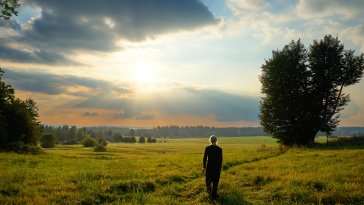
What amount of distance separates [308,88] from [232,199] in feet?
126

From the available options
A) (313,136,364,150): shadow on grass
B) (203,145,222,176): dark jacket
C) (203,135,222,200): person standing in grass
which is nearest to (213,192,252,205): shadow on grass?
(203,135,222,200): person standing in grass

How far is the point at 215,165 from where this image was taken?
17031 millimetres

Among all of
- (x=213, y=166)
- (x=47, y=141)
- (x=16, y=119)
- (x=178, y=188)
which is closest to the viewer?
(x=213, y=166)

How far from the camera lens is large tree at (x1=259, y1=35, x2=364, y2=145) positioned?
49.3 m

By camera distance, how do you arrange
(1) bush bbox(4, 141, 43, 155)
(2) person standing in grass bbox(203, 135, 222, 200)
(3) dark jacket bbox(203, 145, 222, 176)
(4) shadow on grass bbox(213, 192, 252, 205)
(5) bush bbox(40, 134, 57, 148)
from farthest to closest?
(5) bush bbox(40, 134, 57, 148)
(1) bush bbox(4, 141, 43, 155)
(3) dark jacket bbox(203, 145, 222, 176)
(2) person standing in grass bbox(203, 135, 222, 200)
(4) shadow on grass bbox(213, 192, 252, 205)

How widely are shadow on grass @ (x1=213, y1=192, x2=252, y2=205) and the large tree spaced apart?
3447cm

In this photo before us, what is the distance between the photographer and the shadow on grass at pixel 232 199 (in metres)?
15.8

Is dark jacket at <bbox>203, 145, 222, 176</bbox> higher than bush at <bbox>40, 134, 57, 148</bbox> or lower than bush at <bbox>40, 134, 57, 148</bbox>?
higher

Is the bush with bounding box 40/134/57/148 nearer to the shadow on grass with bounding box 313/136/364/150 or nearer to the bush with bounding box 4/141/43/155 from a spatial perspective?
the bush with bounding box 4/141/43/155

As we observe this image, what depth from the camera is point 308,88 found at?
5028 cm

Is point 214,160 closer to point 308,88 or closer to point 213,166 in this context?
point 213,166

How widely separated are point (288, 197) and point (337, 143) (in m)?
36.1

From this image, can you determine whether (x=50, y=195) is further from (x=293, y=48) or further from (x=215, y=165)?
(x=293, y=48)

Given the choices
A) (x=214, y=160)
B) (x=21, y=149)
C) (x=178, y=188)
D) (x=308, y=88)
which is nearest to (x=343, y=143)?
(x=308, y=88)
